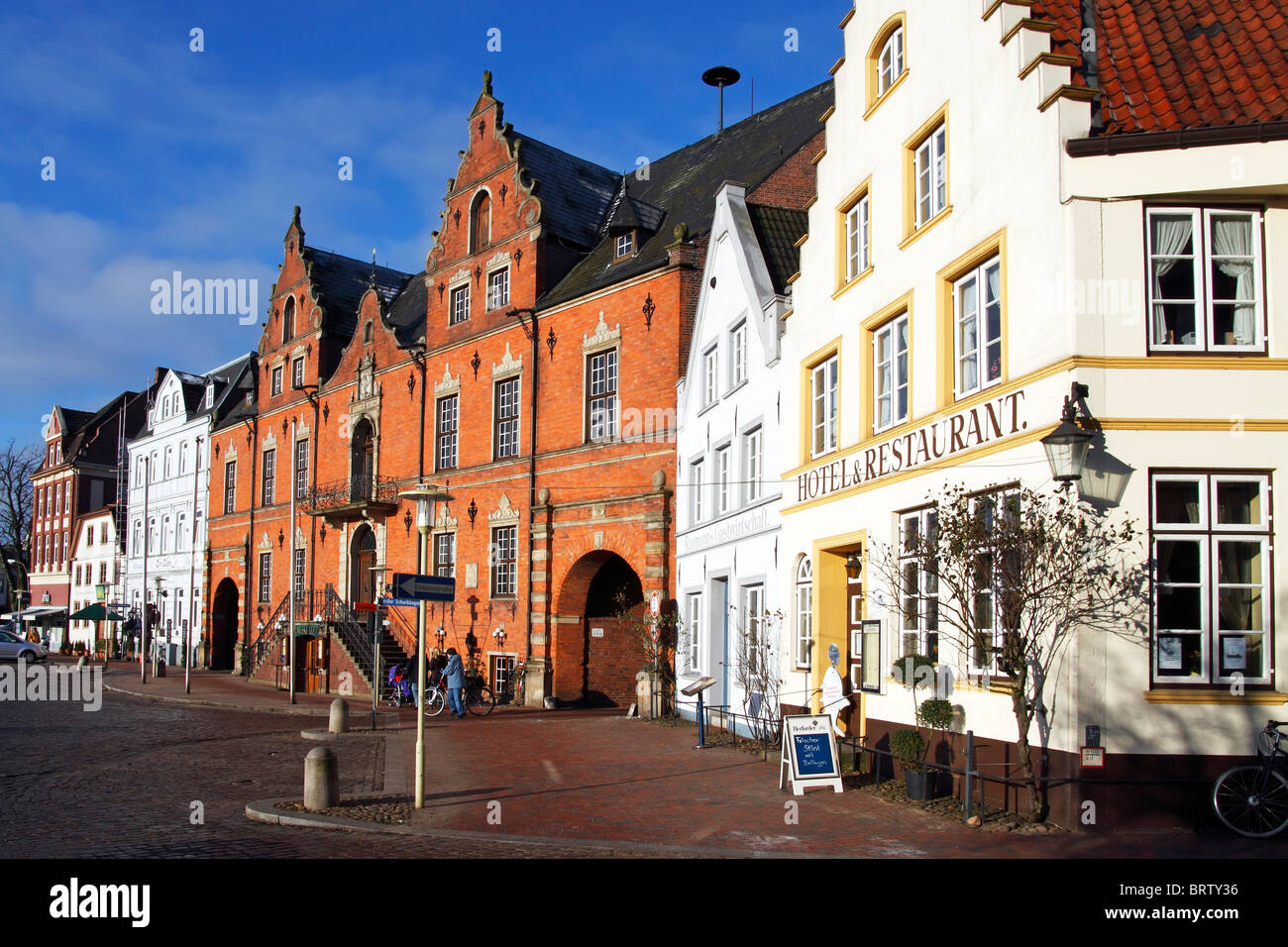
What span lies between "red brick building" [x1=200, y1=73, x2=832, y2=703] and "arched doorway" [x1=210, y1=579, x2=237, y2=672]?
7844 mm

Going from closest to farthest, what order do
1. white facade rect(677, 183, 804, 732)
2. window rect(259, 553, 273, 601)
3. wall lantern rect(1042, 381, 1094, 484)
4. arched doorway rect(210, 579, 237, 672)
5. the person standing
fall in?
wall lantern rect(1042, 381, 1094, 484)
white facade rect(677, 183, 804, 732)
the person standing
window rect(259, 553, 273, 601)
arched doorway rect(210, 579, 237, 672)

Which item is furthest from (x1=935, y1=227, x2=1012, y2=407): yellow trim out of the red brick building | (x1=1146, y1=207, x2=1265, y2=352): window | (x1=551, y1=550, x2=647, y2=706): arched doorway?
(x1=551, y1=550, x2=647, y2=706): arched doorway

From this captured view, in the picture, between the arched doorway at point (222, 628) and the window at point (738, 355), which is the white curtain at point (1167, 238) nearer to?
the window at point (738, 355)

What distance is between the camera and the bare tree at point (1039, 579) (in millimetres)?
11031

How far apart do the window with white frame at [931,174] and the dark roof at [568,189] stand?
17994mm

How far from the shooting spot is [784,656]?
19.3 m

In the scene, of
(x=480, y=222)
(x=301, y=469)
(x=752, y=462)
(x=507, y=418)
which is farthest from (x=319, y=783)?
(x=301, y=469)

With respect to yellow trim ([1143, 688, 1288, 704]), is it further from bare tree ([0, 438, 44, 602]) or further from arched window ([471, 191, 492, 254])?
bare tree ([0, 438, 44, 602])

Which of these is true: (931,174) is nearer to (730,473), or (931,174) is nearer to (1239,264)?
(1239,264)

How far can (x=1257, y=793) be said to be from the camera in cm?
1062

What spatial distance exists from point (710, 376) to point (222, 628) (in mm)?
34764

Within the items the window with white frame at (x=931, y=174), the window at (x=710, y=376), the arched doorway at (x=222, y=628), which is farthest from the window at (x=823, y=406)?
the arched doorway at (x=222, y=628)

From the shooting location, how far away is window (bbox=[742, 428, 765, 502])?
2149cm
